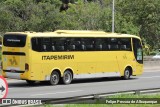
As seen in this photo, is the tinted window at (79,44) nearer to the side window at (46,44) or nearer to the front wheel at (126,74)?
the side window at (46,44)

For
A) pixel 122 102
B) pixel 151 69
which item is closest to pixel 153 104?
pixel 122 102

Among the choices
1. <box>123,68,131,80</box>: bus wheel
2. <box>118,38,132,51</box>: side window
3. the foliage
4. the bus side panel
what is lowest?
<box>123,68,131,80</box>: bus wheel

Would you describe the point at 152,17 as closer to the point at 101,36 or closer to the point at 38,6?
the point at 38,6

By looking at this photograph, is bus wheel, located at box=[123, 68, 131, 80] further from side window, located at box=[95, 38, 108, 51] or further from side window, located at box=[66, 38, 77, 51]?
side window, located at box=[66, 38, 77, 51]

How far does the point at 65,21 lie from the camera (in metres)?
48.5

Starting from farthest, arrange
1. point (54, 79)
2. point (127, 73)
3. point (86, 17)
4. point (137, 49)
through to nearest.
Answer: point (86, 17)
point (137, 49)
point (127, 73)
point (54, 79)

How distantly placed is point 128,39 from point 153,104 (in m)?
15.9

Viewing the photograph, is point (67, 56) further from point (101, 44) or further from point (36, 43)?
point (101, 44)

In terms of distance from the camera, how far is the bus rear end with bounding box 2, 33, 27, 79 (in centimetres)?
2408

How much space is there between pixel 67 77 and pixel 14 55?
3.38 meters

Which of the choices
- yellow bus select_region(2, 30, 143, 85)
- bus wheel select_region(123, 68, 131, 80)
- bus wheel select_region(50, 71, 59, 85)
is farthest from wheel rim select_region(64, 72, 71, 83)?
bus wheel select_region(123, 68, 131, 80)

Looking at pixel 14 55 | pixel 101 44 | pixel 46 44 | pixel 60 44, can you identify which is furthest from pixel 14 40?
pixel 101 44

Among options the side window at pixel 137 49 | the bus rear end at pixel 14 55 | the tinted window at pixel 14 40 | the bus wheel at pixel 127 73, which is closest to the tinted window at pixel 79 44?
the side window at pixel 137 49

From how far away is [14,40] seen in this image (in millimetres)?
24500
